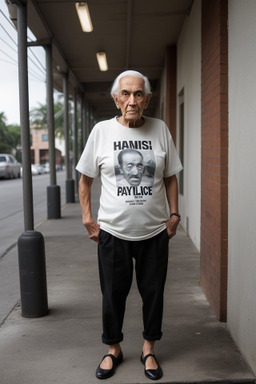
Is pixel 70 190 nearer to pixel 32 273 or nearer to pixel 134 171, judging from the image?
pixel 32 273

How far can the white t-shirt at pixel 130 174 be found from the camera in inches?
119

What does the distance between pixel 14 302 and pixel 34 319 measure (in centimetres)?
67

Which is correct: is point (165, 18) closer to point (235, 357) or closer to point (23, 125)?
point (23, 125)

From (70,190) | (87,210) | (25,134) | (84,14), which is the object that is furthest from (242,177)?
(70,190)

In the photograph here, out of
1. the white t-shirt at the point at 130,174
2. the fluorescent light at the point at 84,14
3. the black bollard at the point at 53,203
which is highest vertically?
the fluorescent light at the point at 84,14

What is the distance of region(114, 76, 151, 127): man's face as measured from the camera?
298cm

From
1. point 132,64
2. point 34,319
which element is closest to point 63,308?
point 34,319

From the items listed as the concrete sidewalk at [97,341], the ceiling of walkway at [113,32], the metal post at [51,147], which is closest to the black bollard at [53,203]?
the metal post at [51,147]

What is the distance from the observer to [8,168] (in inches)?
1305

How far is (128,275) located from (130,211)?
0.46 meters

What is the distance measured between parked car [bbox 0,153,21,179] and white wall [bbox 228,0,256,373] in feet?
99.0

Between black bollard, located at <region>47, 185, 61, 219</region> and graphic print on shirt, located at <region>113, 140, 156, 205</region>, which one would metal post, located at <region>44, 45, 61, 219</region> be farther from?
graphic print on shirt, located at <region>113, 140, 156, 205</region>

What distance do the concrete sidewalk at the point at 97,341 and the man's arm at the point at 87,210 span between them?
3.17 ft

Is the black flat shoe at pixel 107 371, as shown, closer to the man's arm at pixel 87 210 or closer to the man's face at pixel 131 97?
the man's arm at pixel 87 210
